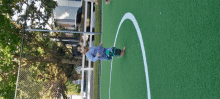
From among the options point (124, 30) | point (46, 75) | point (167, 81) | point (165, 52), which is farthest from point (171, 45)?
point (46, 75)

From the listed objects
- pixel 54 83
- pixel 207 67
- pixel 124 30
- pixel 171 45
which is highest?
pixel 124 30

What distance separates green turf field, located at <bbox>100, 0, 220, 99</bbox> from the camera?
1704 millimetres

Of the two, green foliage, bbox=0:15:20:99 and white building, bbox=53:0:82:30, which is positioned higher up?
white building, bbox=53:0:82:30

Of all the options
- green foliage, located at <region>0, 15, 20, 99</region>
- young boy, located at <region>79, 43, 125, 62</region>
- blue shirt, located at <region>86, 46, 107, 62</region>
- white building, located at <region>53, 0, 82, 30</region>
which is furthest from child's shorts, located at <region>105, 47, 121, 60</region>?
white building, located at <region>53, 0, 82, 30</region>

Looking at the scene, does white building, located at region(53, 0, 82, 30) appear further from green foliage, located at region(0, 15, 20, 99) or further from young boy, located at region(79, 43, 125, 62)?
young boy, located at region(79, 43, 125, 62)

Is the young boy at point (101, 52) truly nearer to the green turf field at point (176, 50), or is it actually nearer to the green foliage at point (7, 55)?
the green turf field at point (176, 50)

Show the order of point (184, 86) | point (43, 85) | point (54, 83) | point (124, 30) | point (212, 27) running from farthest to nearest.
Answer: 1. point (54, 83)
2. point (43, 85)
3. point (124, 30)
4. point (184, 86)
5. point (212, 27)

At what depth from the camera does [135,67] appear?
363 cm

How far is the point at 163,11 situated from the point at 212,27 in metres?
1.00

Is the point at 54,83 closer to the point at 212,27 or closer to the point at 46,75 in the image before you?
the point at 46,75

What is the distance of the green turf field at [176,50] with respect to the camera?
1.70 metres

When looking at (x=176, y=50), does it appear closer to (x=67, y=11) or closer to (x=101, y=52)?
(x=101, y=52)

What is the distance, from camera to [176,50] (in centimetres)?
223

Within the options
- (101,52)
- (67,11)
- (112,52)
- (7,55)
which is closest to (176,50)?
(112,52)
